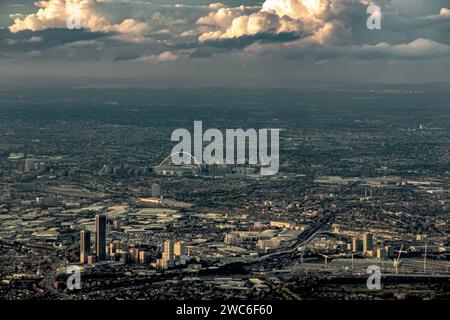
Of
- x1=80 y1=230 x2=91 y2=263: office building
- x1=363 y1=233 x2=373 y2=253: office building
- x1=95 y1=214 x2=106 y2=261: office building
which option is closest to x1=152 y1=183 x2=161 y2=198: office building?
x1=95 y1=214 x2=106 y2=261: office building

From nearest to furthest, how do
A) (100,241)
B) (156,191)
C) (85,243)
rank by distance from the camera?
(100,241) < (85,243) < (156,191)

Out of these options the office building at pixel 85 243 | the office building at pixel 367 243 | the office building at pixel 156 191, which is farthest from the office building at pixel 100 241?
the office building at pixel 156 191

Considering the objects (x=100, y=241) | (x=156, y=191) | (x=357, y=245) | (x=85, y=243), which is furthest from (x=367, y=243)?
(x=156, y=191)

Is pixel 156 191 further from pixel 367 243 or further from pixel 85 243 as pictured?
pixel 367 243

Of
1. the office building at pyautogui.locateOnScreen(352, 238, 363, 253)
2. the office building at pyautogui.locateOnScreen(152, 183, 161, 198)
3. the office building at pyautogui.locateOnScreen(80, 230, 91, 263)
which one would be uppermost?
the office building at pyautogui.locateOnScreen(80, 230, 91, 263)

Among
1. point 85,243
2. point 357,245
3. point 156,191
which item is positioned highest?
point 85,243

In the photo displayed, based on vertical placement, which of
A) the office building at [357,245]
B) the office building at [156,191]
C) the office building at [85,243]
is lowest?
the office building at [156,191]

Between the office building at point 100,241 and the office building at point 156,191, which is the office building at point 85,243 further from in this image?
the office building at point 156,191

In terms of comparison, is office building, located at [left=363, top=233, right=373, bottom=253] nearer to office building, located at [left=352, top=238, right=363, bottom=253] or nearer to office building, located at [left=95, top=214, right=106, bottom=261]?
office building, located at [left=352, top=238, right=363, bottom=253]

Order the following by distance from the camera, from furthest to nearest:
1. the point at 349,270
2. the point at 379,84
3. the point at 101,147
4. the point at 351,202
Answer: the point at 379,84
the point at 101,147
the point at 351,202
the point at 349,270
